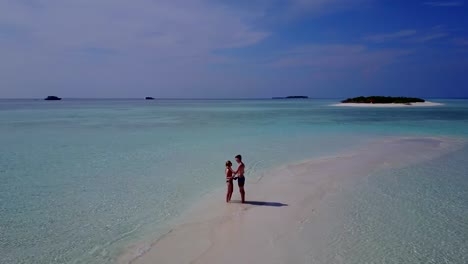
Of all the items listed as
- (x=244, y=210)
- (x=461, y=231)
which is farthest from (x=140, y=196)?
(x=461, y=231)

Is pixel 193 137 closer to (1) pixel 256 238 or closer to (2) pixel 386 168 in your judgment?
(2) pixel 386 168

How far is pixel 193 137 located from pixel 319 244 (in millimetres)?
18435

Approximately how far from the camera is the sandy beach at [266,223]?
6.55 meters

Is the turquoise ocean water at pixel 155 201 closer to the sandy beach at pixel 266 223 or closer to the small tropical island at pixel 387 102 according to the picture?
the sandy beach at pixel 266 223

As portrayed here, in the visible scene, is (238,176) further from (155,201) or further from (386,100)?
(386,100)

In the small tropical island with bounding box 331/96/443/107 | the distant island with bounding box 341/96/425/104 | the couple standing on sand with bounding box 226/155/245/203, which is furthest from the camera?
the distant island with bounding box 341/96/425/104

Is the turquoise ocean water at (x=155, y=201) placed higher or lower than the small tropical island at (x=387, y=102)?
lower

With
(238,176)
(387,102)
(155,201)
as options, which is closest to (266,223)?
(238,176)

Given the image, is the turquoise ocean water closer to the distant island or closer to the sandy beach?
the sandy beach

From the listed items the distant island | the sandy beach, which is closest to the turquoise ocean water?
the sandy beach

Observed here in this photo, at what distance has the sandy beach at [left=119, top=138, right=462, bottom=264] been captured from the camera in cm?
655

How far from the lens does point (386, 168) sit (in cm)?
1366

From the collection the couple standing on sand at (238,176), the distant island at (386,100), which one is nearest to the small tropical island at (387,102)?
the distant island at (386,100)

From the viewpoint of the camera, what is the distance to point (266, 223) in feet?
26.6
